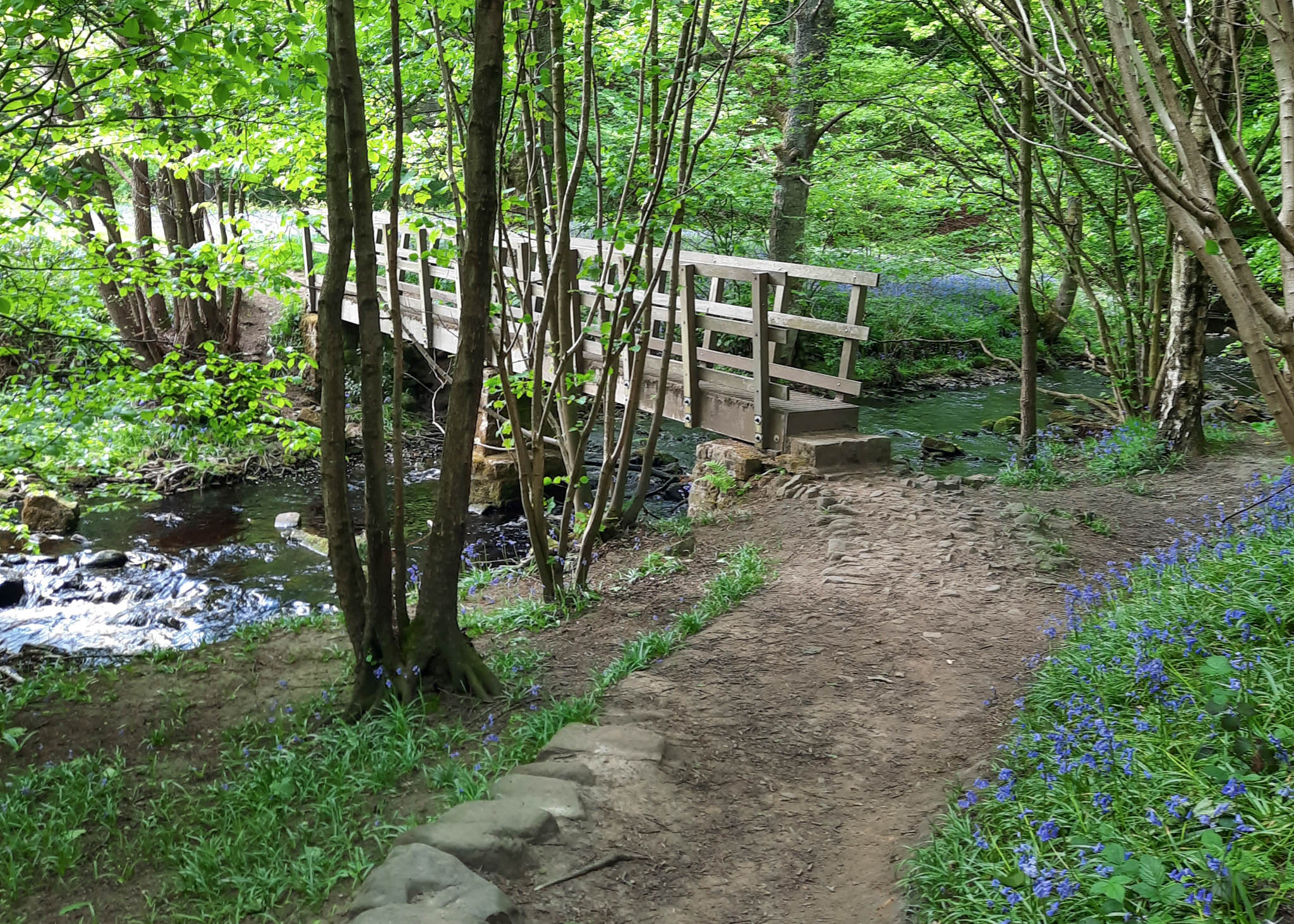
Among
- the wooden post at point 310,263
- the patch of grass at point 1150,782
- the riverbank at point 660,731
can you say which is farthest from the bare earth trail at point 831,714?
the wooden post at point 310,263

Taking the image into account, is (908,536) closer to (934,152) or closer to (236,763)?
(236,763)

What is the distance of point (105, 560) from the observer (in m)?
9.53

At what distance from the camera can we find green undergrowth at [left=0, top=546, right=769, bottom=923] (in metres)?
3.12

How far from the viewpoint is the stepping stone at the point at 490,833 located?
2982 millimetres

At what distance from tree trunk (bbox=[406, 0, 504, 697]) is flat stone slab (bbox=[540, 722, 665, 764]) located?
850mm

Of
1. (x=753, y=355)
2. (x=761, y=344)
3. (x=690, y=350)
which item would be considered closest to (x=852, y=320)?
(x=761, y=344)

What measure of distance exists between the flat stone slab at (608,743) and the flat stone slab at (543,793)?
0.23 meters

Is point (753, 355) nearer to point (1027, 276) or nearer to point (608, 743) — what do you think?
point (1027, 276)

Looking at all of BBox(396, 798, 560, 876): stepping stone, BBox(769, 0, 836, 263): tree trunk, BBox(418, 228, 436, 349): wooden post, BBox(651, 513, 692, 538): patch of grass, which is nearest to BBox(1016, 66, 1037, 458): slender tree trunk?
BBox(769, 0, 836, 263): tree trunk

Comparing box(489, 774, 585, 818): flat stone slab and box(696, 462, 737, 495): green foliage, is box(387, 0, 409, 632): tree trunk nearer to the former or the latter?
box(489, 774, 585, 818): flat stone slab

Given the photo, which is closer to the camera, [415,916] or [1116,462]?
[415,916]

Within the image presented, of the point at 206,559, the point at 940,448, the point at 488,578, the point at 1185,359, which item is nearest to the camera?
the point at 488,578

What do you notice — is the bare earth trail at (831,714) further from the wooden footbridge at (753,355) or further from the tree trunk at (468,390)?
the wooden footbridge at (753,355)

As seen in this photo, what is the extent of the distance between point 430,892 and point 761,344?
638cm
